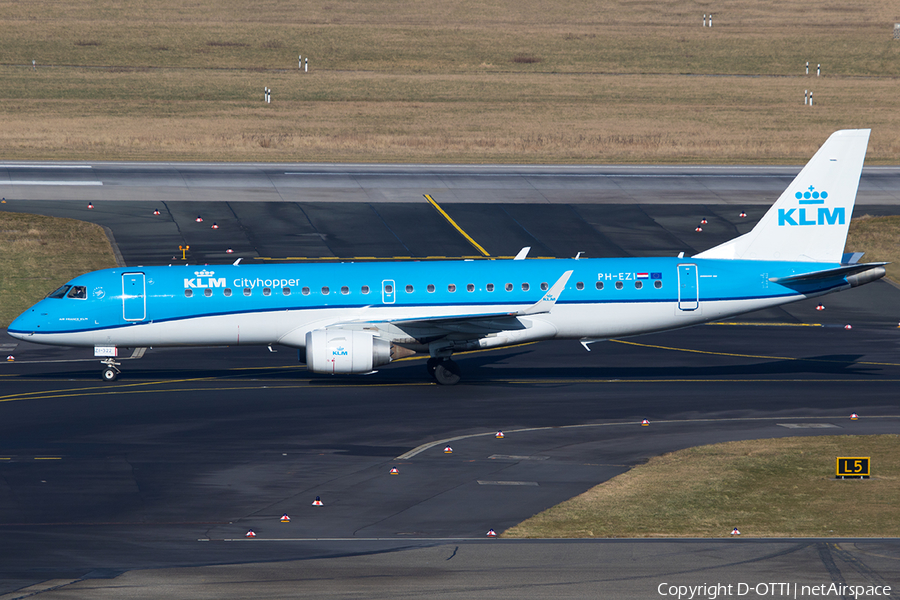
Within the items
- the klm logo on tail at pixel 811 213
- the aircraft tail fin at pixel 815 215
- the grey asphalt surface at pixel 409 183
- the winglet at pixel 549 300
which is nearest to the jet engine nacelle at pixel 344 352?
the winglet at pixel 549 300

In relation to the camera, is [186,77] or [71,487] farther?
[186,77]

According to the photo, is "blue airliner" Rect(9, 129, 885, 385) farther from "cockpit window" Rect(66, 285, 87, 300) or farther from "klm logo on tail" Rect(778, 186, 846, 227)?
"klm logo on tail" Rect(778, 186, 846, 227)

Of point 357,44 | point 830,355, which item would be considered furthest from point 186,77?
point 830,355

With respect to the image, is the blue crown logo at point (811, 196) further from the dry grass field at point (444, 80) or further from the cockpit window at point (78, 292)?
the dry grass field at point (444, 80)

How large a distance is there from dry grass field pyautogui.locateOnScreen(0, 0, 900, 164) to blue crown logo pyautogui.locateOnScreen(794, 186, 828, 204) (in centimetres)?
4601

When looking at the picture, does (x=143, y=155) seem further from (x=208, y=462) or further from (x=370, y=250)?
(x=208, y=462)

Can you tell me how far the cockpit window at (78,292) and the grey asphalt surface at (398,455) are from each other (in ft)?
9.90

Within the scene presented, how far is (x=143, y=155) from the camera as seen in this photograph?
83.6m

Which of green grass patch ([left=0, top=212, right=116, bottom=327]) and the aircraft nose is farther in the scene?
green grass patch ([left=0, top=212, right=116, bottom=327])

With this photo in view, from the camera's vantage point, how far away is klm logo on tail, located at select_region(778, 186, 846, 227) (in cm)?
3791

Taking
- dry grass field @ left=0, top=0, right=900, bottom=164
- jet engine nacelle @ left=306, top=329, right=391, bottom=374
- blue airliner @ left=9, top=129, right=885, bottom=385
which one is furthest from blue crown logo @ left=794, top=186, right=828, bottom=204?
dry grass field @ left=0, top=0, right=900, bottom=164

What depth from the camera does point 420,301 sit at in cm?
3650

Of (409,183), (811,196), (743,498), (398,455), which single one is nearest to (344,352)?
(398,455)

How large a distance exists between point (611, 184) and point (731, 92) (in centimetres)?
5482
